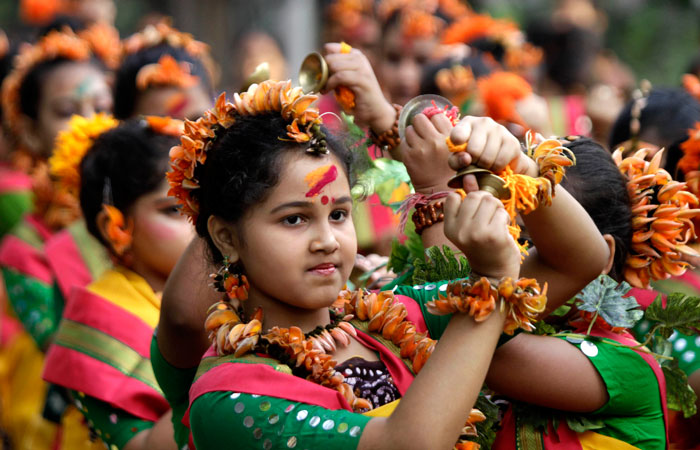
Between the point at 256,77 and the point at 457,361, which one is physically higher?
the point at 256,77

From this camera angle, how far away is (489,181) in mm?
1923

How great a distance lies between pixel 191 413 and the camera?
2164 mm

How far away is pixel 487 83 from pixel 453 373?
4044mm

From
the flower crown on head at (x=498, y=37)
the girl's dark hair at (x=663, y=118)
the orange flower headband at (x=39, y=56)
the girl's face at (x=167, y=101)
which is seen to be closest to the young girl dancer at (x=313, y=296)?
the girl's dark hair at (x=663, y=118)

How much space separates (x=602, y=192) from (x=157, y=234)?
5.75 feet

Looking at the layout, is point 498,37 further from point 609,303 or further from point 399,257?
point 609,303

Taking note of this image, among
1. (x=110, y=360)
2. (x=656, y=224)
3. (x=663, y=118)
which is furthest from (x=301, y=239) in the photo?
(x=663, y=118)

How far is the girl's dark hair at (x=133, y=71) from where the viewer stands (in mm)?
5375

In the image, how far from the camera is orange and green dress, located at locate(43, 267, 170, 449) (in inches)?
128

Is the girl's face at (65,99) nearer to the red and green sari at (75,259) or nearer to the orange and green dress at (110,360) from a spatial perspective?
the red and green sari at (75,259)

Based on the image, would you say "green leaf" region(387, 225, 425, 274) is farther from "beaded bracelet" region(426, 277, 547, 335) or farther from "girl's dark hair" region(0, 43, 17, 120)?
"girl's dark hair" region(0, 43, 17, 120)

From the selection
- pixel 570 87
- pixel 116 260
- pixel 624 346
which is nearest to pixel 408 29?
pixel 570 87

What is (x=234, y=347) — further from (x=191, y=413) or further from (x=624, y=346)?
A: (x=624, y=346)

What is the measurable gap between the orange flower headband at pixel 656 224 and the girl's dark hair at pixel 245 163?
806mm
